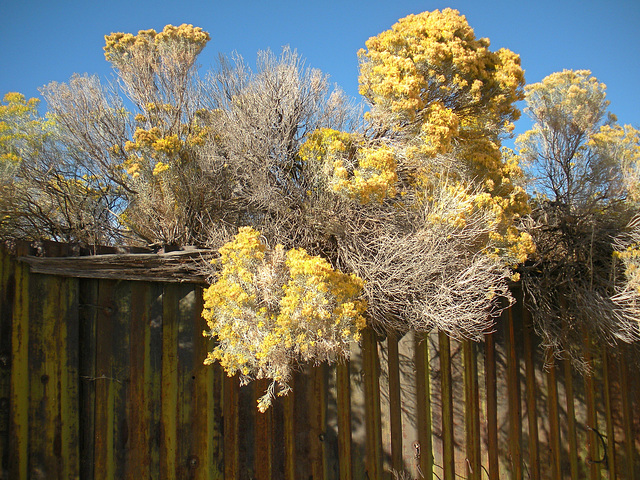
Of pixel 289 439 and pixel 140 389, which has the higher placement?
pixel 140 389

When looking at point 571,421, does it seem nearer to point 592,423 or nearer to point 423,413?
point 592,423

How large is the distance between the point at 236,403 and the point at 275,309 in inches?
47.0

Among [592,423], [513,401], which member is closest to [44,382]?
[513,401]

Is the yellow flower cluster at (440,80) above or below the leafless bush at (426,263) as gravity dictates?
above

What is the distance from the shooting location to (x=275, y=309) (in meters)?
3.98

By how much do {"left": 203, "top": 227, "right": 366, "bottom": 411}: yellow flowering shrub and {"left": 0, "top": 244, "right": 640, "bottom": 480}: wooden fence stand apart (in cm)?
69

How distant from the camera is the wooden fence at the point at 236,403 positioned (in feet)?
12.3

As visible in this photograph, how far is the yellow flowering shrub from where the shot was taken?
3.71 metres

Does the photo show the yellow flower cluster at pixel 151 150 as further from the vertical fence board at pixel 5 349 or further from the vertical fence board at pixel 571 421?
the vertical fence board at pixel 571 421

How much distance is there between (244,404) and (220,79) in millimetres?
3568

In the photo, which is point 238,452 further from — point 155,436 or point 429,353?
point 429,353

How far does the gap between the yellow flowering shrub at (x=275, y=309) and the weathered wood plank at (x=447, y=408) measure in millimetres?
1844

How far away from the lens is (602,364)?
6578 millimetres

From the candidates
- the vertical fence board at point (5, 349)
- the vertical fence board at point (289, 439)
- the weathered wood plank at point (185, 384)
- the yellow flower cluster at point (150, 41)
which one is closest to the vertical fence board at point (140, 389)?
the weathered wood plank at point (185, 384)
